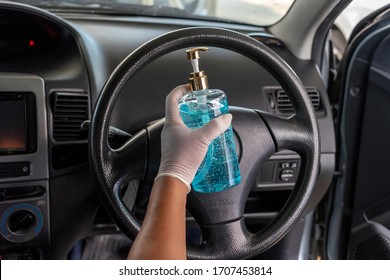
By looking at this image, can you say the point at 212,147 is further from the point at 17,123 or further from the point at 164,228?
the point at 17,123

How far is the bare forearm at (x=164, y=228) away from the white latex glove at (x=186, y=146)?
1.3 inches

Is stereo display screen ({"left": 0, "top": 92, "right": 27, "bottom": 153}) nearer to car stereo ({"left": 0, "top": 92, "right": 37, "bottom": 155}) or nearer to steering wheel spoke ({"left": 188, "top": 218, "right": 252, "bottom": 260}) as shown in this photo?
car stereo ({"left": 0, "top": 92, "right": 37, "bottom": 155})

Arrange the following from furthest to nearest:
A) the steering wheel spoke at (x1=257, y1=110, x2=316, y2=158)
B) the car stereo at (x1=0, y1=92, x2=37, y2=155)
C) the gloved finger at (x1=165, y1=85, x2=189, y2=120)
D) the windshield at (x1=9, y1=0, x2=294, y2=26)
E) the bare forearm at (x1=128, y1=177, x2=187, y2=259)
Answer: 1. the windshield at (x1=9, y1=0, x2=294, y2=26)
2. the car stereo at (x1=0, y1=92, x2=37, y2=155)
3. the steering wheel spoke at (x1=257, y1=110, x2=316, y2=158)
4. the gloved finger at (x1=165, y1=85, x2=189, y2=120)
5. the bare forearm at (x1=128, y1=177, x2=187, y2=259)

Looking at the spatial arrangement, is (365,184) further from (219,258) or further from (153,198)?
(153,198)

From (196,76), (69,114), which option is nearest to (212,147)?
(196,76)

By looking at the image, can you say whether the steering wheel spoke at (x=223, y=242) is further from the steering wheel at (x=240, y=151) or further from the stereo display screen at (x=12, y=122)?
the stereo display screen at (x=12, y=122)

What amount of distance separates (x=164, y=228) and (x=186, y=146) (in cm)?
15

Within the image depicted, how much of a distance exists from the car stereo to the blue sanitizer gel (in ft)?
1.31

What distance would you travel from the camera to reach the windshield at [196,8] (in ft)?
4.73

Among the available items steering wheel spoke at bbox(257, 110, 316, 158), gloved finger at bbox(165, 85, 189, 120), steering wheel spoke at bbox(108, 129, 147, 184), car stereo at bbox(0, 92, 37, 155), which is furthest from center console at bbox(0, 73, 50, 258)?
steering wheel spoke at bbox(257, 110, 316, 158)

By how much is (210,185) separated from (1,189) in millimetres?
497

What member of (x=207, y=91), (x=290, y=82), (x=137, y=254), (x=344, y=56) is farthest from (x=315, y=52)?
(x=137, y=254)

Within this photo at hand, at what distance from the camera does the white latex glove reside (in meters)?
0.81

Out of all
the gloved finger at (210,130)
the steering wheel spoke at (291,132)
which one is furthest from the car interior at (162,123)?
the gloved finger at (210,130)
